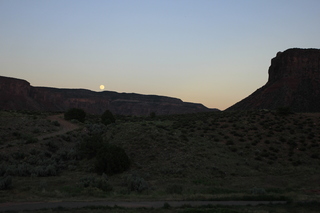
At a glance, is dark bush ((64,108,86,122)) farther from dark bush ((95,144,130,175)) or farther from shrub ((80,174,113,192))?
shrub ((80,174,113,192))

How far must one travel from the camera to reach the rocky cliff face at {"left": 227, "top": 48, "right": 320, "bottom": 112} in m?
83.2

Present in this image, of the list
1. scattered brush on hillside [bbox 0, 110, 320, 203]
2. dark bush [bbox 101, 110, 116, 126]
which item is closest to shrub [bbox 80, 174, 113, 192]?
scattered brush on hillside [bbox 0, 110, 320, 203]

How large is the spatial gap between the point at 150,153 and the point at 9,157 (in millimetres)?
12355

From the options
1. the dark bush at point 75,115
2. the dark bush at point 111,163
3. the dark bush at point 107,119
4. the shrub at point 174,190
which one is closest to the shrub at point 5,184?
the dark bush at point 111,163

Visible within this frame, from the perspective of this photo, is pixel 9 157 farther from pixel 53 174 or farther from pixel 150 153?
pixel 150 153

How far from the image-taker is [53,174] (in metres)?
20.0

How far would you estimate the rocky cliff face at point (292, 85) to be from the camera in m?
83.2

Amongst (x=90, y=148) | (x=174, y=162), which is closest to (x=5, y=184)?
(x=90, y=148)

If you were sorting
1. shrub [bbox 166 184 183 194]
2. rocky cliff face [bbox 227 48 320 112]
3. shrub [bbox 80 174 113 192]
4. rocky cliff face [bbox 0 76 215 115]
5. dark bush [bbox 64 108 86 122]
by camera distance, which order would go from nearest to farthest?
shrub [bbox 166 184 183 194], shrub [bbox 80 174 113 192], dark bush [bbox 64 108 86 122], rocky cliff face [bbox 227 48 320 112], rocky cliff face [bbox 0 76 215 115]

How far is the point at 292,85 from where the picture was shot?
9306cm

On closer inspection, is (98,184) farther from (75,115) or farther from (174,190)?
(75,115)

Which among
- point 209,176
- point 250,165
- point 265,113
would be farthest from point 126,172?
point 265,113

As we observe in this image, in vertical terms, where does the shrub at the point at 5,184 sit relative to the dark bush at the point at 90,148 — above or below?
below

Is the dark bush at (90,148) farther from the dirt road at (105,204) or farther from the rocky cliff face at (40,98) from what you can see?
the rocky cliff face at (40,98)
